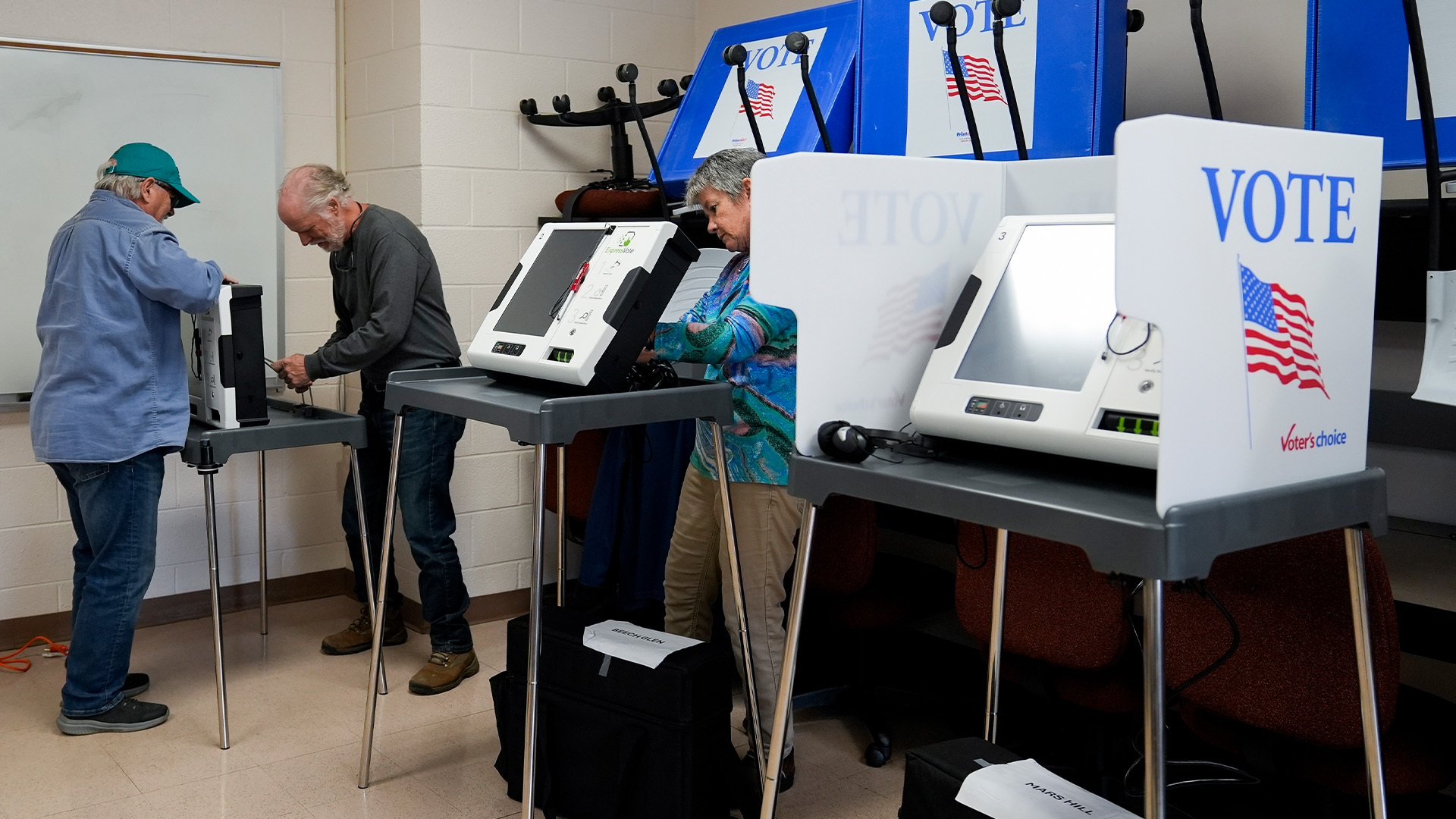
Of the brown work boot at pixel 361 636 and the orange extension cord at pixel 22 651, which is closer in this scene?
the orange extension cord at pixel 22 651

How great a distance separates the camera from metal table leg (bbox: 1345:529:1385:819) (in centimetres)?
150

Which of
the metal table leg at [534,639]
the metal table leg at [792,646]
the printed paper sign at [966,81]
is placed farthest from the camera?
the printed paper sign at [966,81]

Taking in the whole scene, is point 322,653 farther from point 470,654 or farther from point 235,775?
point 235,775


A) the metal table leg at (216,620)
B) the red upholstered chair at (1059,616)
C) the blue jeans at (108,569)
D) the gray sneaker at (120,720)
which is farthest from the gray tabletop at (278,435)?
the red upholstered chair at (1059,616)

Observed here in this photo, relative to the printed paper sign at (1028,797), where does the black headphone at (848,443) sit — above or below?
above

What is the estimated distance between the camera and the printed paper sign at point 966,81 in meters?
2.40

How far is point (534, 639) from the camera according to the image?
2045 millimetres

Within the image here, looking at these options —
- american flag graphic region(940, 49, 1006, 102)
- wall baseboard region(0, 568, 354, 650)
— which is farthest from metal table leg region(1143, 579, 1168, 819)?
wall baseboard region(0, 568, 354, 650)

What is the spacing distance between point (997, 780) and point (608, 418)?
859mm

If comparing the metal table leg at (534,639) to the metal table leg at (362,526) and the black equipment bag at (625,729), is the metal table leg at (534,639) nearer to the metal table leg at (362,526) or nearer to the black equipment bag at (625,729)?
the black equipment bag at (625,729)

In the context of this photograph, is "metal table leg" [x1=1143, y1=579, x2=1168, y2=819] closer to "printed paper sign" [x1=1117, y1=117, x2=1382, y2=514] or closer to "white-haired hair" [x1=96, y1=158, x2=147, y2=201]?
"printed paper sign" [x1=1117, y1=117, x2=1382, y2=514]

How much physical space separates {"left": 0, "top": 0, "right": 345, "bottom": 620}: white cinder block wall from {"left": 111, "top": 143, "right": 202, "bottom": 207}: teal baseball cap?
72cm

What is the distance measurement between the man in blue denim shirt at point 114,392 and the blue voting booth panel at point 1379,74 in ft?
7.57

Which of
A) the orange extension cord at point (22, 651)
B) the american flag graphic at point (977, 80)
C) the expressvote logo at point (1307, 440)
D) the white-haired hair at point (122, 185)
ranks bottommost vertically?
the orange extension cord at point (22, 651)
